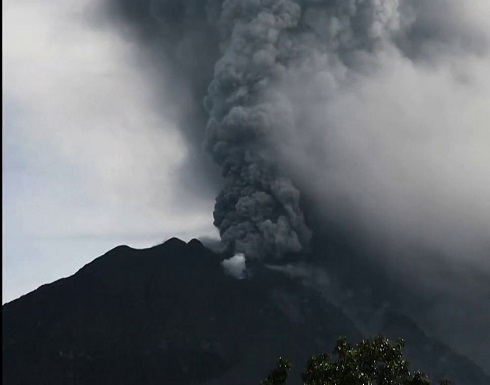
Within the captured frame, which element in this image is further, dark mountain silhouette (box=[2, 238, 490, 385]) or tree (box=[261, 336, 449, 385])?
dark mountain silhouette (box=[2, 238, 490, 385])

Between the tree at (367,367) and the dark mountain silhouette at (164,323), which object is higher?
the dark mountain silhouette at (164,323)

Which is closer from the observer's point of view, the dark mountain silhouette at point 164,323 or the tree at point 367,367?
the tree at point 367,367

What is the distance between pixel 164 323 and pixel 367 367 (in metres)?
141

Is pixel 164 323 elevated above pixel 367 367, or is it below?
above

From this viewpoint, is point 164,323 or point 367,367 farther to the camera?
point 164,323

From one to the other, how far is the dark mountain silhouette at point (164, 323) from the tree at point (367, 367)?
12338cm

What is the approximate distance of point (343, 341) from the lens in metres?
23.3

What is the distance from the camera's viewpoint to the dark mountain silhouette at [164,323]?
149875 mm

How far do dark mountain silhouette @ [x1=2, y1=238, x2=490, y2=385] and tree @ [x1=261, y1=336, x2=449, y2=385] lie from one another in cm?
12338

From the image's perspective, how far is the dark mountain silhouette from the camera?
14988 cm

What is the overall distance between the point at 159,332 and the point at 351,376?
14085 cm

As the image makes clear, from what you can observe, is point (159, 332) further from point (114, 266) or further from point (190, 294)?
point (114, 266)

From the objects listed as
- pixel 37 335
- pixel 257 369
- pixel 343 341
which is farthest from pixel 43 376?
pixel 343 341

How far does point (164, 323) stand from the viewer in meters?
160
